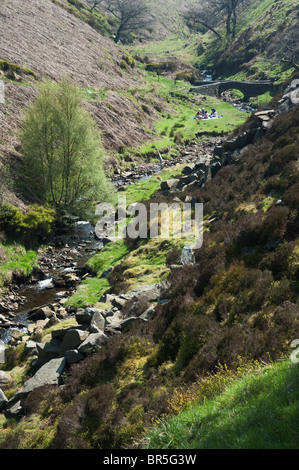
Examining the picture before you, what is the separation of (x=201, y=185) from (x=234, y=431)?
24644mm

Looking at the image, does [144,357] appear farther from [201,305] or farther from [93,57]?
[93,57]

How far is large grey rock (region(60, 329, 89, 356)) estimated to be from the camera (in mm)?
11977

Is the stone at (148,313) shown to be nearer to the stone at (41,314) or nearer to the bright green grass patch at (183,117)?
the stone at (41,314)

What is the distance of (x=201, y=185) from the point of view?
92.5 feet

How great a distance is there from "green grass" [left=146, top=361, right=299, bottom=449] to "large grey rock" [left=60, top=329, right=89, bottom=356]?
633cm

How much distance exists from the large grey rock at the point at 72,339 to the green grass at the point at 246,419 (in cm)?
633

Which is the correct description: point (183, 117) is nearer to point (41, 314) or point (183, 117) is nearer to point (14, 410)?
point (41, 314)

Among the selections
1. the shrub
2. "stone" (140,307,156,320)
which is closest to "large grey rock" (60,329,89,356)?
"stone" (140,307,156,320)

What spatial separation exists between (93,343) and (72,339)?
4.23 ft

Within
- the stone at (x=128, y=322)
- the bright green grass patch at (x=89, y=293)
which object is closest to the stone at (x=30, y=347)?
the bright green grass patch at (x=89, y=293)

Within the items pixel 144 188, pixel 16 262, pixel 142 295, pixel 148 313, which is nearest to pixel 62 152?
pixel 144 188

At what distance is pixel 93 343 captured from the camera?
1128 centimetres

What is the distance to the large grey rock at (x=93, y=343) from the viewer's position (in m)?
11.2

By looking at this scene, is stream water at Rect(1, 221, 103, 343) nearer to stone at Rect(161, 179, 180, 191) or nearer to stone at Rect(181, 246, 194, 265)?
stone at Rect(161, 179, 180, 191)
